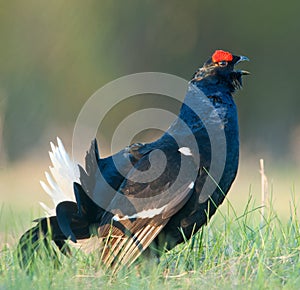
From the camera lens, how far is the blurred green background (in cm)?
1080

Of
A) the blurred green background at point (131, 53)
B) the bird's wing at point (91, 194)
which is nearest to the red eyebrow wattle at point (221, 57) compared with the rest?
the bird's wing at point (91, 194)

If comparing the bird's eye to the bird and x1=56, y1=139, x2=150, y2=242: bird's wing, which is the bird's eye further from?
x1=56, y1=139, x2=150, y2=242: bird's wing

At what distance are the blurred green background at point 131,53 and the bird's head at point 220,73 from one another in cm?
613

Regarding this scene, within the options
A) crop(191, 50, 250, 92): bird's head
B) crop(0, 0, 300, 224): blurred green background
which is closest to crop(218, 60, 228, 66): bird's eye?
crop(191, 50, 250, 92): bird's head

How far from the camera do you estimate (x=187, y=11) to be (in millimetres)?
Result: 12977

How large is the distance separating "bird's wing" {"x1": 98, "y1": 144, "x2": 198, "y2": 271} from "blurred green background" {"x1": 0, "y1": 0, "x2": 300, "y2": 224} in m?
6.57

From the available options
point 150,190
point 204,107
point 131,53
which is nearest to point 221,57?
point 204,107

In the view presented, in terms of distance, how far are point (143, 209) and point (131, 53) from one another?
973 cm

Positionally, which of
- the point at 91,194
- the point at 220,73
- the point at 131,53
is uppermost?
the point at 131,53

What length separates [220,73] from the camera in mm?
3301

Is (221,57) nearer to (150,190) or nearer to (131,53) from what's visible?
(150,190)

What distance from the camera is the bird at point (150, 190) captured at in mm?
2875

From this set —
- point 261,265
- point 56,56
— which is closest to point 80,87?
point 56,56

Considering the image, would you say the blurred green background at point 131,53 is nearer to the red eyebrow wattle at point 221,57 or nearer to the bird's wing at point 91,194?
the red eyebrow wattle at point 221,57
